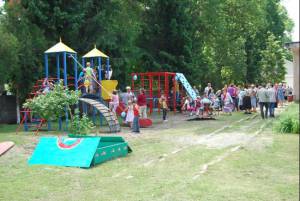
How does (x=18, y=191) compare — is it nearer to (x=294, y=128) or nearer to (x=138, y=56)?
(x=294, y=128)

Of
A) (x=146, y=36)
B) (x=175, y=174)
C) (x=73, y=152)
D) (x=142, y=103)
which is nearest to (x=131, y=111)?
(x=142, y=103)

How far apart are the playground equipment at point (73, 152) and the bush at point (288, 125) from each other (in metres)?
Result: 7.16

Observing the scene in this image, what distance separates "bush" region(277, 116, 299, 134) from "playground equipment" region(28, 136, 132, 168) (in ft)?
23.5

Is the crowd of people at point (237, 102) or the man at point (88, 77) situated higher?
the man at point (88, 77)

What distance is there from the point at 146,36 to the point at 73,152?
905 inches

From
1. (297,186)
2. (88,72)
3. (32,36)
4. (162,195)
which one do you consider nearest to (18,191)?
(162,195)

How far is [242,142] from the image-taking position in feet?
47.0

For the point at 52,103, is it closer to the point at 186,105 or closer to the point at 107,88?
the point at 107,88


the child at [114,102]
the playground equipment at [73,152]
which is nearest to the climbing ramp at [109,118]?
the child at [114,102]

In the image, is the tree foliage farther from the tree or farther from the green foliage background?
the tree

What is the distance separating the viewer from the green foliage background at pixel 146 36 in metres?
24.5

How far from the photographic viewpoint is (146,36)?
33.7m

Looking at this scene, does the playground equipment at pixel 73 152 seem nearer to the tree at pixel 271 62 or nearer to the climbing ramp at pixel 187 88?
the climbing ramp at pixel 187 88

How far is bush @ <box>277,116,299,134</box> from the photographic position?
16172 mm
